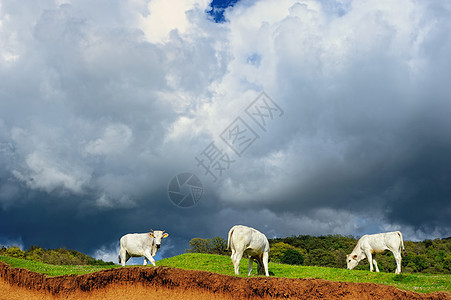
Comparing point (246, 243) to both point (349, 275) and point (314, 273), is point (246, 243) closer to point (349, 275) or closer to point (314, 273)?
point (314, 273)

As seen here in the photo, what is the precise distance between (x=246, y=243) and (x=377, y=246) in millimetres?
16210

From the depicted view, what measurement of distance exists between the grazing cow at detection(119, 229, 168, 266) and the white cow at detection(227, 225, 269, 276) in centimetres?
660

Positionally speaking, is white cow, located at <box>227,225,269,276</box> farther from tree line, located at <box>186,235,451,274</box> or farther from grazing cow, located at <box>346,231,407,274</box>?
tree line, located at <box>186,235,451,274</box>

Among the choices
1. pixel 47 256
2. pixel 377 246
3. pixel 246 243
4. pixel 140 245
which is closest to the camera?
pixel 246 243

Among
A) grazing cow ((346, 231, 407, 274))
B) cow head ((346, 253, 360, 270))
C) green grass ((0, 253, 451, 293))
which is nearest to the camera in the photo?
green grass ((0, 253, 451, 293))

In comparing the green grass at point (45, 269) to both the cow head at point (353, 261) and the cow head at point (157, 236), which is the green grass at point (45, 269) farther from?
the cow head at point (353, 261)

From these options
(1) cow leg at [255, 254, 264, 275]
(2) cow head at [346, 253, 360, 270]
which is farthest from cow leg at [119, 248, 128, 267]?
(2) cow head at [346, 253, 360, 270]

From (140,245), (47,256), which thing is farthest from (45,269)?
(47,256)

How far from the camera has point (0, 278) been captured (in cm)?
1981

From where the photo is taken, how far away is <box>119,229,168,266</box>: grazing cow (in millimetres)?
26578

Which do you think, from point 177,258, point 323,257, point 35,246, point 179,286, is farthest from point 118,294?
point 323,257

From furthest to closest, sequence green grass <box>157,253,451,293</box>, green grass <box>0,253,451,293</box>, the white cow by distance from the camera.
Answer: the white cow → green grass <box>157,253,451,293</box> → green grass <box>0,253,451,293</box>

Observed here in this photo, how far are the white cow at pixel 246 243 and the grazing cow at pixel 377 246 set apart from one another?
43.8ft

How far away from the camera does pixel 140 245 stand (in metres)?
26.7
